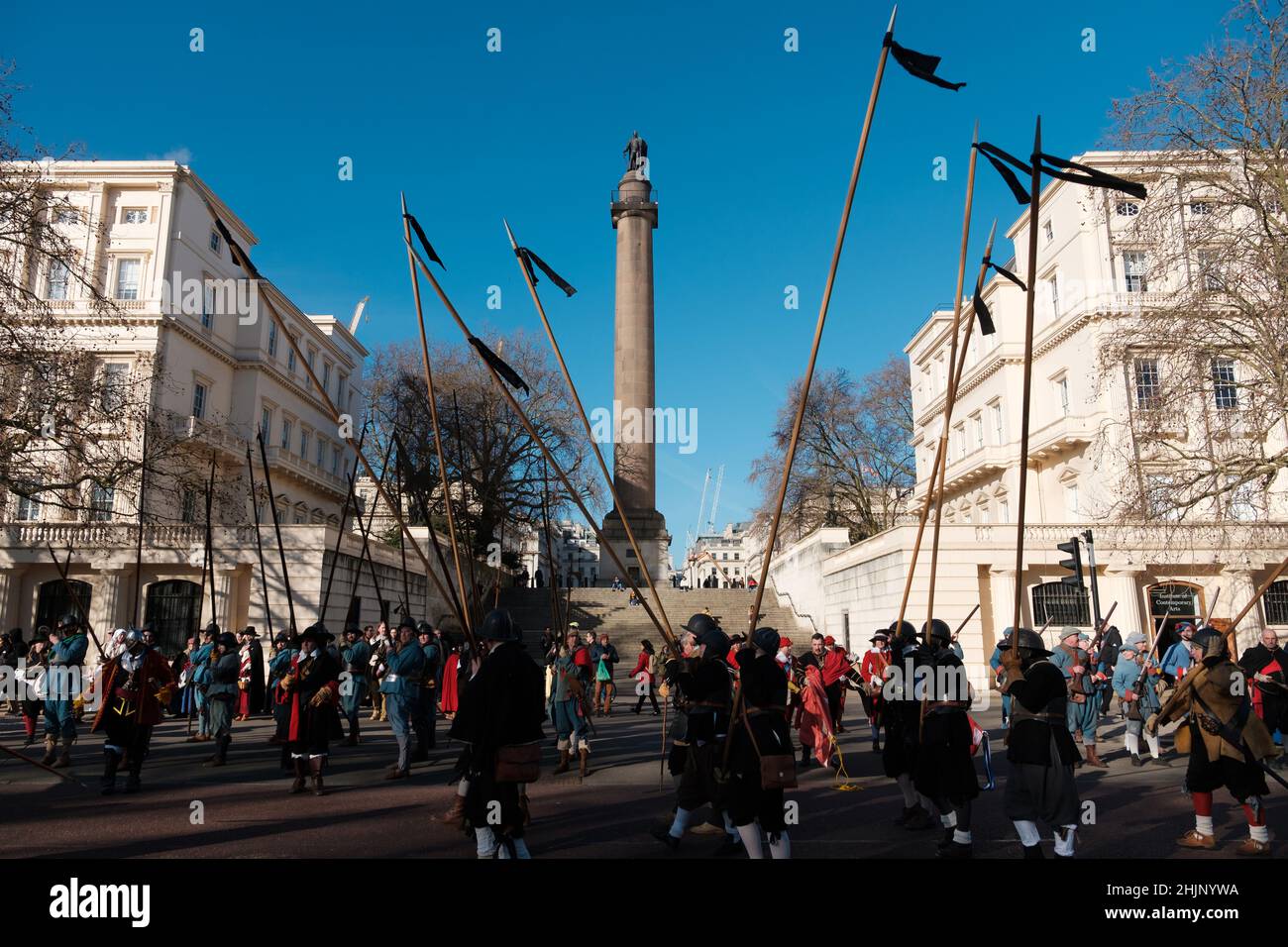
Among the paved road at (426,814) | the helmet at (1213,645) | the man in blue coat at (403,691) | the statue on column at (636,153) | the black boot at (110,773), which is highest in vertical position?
the statue on column at (636,153)

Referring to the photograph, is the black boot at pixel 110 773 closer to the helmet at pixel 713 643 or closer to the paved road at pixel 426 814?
the paved road at pixel 426 814

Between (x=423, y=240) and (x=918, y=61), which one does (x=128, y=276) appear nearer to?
(x=423, y=240)

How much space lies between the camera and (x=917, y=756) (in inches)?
287

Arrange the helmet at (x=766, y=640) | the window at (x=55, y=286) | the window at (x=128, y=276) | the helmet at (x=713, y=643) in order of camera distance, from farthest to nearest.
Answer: the window at (x=128, y=276)
the window at (x=55, y=286)
the helmet at (x=713, y=643)
the helmet at (x=766, y=640)

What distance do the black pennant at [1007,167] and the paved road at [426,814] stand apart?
215 inches

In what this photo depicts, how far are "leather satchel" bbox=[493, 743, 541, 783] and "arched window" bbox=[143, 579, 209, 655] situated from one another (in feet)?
86.7

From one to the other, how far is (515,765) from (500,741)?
205mm

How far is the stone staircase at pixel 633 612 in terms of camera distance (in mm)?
34188

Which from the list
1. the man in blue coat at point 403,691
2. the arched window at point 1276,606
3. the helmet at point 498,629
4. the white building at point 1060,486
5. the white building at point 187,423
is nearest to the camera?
the helmet at point 498,629

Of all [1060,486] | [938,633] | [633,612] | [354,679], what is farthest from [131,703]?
[1060,486]

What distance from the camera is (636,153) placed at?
53.6m

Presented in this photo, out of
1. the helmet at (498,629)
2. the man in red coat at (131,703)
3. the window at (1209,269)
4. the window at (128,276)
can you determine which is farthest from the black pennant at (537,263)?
the window at (128,276)
